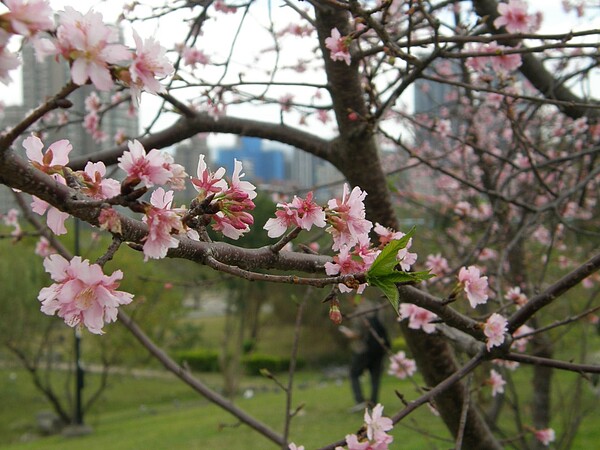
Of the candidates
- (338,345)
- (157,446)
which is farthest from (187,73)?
(338,345)

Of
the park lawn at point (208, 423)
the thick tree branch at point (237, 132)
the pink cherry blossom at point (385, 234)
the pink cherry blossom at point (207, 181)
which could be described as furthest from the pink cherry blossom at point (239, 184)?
the park lawn at point (208, 423)

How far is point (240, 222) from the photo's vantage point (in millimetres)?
950

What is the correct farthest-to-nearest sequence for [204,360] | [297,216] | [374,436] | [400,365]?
[204,360] → [400,365] → [374,436] → [297,216]

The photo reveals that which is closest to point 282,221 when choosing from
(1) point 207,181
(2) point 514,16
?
(1) point 207,181

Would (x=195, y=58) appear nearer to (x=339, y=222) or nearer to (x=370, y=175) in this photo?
(x=370, y=175)

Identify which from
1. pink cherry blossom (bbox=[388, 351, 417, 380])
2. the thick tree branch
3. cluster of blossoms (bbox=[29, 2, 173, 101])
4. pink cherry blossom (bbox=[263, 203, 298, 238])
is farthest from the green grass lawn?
cluster of blossoms (bbox=[29, 2, 173, 101])

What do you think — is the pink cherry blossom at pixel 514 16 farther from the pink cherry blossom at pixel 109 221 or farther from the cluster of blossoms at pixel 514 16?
the pink cherry blossom at pixel 109 221

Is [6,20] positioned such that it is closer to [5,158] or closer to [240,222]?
[5,158]

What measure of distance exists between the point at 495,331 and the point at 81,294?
0.94 meters

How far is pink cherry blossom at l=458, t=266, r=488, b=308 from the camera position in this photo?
139 centimetres

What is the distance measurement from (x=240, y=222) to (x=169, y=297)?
14318 mm

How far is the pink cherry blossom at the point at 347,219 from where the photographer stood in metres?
1.03

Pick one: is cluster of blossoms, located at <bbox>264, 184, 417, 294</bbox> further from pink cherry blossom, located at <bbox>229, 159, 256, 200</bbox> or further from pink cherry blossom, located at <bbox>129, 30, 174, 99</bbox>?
pink cherry blossom, located at <bbox>129, 30, 174, 99</bbox>

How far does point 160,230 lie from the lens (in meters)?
0.78
